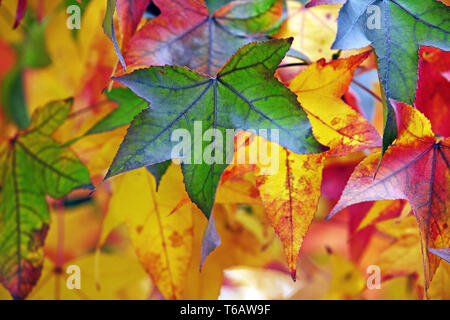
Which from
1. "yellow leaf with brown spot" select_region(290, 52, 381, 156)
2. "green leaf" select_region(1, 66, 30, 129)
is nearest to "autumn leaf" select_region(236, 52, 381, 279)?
"yellow leaf with brown spot" select_region(290, 52, 381, 156)

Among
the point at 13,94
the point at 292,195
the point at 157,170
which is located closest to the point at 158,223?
the point at 157,170

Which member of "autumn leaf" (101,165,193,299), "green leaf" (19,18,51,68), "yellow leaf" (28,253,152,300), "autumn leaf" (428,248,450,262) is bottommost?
"yellow leaf" (28,253,152,300)

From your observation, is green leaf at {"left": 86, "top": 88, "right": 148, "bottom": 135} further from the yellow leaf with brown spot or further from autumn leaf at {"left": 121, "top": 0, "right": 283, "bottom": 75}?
the yellow leaf with brown spot

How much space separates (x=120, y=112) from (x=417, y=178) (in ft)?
1.41

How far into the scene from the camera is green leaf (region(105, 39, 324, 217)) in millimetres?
444

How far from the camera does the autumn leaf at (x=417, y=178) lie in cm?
48

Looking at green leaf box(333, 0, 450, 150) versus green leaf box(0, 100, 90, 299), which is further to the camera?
green leaf box(0, 100, 90, 299)

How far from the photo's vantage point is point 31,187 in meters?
0.69

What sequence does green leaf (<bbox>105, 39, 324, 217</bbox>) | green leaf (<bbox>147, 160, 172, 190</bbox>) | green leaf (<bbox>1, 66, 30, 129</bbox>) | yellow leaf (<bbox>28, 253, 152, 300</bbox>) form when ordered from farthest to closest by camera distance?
green leaf (<bbox>1, 66, 30, 129</bbox>), yellow leaf (<bbox>28, 253, 152, 300</bbox>), green leaf (<bbox>147, 160, 172, 190</bbox>), green leaf (<bbox>105, 39, 324, 217</bbox>)

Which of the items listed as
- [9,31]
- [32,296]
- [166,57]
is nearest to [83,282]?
[32,296]

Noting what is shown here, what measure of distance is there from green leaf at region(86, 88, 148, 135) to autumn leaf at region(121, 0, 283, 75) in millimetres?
99

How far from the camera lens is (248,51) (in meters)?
0.48

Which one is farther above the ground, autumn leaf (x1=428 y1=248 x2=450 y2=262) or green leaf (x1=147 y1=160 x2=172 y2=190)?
green leaf (x1=147 y1=160 x2=172 y2=190)

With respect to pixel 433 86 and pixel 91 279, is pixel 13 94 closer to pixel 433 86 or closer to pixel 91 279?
pixel 91 279
